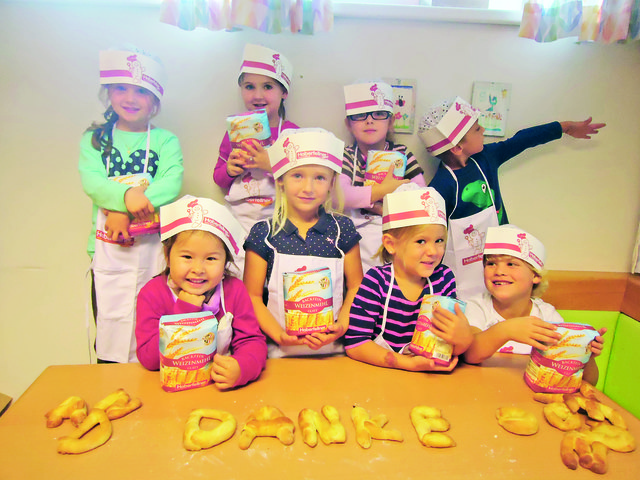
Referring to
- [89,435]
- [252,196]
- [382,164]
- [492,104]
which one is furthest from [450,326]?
[492,104]

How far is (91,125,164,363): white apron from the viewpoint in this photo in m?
1.58

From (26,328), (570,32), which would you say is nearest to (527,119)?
(570,32)

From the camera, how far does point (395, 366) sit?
1.18 meters

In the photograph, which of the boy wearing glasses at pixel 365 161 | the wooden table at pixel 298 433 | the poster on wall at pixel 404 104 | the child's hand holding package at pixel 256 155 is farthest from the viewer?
the poster on wall at pixel 404 104

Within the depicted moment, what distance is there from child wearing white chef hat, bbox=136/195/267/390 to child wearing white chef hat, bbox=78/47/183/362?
394 mm

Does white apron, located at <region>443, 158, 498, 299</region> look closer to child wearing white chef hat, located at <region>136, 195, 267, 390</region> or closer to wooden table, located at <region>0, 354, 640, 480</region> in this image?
wooden table, located at <region>0, 354, 640, 480</region>

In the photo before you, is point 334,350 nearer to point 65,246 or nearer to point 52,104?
point 65,246

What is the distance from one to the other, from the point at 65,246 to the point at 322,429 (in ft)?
5.35

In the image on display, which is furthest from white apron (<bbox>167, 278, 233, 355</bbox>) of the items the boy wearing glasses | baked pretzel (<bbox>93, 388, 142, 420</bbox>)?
the boy wearing glasses

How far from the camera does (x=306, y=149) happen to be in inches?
51.2

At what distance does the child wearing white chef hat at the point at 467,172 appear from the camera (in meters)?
1.75

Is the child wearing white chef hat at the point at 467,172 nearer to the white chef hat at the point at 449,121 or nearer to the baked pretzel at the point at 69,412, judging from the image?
the white chef hat at the point at 449,121

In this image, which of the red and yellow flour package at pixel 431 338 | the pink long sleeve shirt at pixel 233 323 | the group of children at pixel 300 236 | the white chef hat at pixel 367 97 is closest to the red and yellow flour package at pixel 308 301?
the group of children at pixel 300 236

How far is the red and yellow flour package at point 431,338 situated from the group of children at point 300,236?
0.07 ft
